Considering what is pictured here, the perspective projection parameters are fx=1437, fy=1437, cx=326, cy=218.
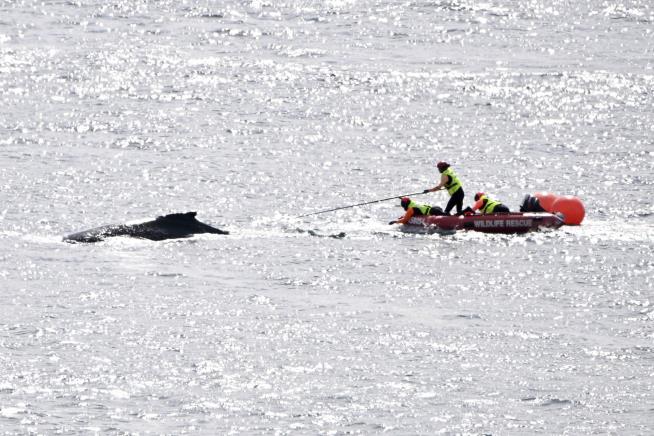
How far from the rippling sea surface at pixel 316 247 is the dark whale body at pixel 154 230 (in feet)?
2.05

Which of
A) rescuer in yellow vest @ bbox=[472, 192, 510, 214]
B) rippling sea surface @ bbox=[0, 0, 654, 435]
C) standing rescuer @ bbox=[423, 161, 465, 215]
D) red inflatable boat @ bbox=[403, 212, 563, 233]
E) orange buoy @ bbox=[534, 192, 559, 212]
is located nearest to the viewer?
rippling sea surface @ bbox=[0, 0, 654, 435]

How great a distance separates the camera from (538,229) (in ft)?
122

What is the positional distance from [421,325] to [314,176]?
22.8 meters

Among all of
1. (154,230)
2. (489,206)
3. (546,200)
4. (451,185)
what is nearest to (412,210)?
(451,185)

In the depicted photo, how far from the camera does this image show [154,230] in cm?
3481

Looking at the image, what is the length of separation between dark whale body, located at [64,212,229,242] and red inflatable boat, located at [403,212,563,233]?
18.7 ft

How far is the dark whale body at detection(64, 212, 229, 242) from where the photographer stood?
113 ft

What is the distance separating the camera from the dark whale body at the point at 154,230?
3453 cm

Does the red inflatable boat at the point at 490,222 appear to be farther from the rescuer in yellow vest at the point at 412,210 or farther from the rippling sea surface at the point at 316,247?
the rippling sea surface at the point at 316,247

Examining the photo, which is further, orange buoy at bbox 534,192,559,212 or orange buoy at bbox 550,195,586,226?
orange buoy at bbox 534,192,559,212

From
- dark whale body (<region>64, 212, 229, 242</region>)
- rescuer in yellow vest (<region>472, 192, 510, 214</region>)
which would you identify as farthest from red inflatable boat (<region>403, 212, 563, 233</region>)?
dark whale body (<region>64, 212, 229, 242</region>)

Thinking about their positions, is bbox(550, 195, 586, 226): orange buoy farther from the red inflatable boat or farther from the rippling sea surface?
the rippling sea surface

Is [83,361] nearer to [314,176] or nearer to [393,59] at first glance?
[314,176]

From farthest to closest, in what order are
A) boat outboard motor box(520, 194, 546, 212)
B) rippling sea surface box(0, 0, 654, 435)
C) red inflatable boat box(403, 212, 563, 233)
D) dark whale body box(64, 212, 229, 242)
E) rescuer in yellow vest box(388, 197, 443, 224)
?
boat outboard motor box(520, 194, 546, 212)
rescuer in yellow vest box(388, 197, 443, 224)
red inflatable boat box(403, 212, 563, 233)
dark whale body box(64, 212, 229, 242)
rippling sea surface box(0, 0, 654, 435)
